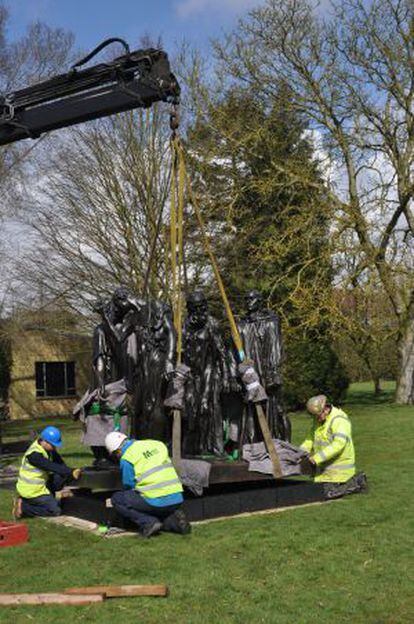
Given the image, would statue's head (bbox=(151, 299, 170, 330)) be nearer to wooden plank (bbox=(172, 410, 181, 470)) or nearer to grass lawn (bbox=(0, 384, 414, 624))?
wooden plank (bbox=(172, 410, 181, 470))

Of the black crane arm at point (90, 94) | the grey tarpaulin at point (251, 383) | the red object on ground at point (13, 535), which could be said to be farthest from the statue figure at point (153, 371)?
the black crane arm at point (90, 94)

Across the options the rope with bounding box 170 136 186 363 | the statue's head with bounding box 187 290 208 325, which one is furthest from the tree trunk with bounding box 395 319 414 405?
the rope with bounding box 170 136 186 363

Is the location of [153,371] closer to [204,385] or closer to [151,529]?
[204,385]

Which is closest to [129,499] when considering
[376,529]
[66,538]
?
[66,538]

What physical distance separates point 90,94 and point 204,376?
396 cm

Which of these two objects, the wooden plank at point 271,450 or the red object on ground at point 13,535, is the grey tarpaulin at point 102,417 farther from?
the red object on ground at point 13,535

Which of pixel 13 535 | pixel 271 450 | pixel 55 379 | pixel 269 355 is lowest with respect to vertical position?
pixel 13 535

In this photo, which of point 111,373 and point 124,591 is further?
point 111,373

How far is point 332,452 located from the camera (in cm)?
1074

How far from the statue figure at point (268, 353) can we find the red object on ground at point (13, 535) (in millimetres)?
4169

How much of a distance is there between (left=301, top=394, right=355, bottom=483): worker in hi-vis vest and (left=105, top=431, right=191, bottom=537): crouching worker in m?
2.60

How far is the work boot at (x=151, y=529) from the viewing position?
28.2ft

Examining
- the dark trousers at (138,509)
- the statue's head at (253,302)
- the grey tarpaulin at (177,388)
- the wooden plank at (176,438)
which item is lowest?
the dark trousers at (138,509)

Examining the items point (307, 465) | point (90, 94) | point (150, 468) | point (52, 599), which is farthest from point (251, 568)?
point (90, 94)
